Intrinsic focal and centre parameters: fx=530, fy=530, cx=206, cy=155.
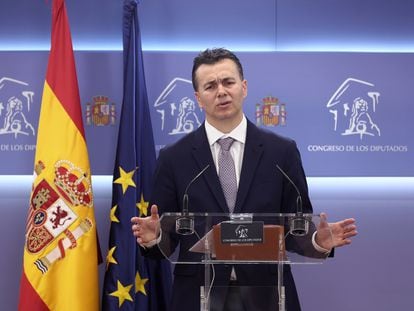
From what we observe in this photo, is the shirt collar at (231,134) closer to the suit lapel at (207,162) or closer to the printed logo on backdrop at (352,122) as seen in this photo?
the suit lapel at (207,162)

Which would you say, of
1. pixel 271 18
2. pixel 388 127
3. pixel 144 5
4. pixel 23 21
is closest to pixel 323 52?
pixel 271 18

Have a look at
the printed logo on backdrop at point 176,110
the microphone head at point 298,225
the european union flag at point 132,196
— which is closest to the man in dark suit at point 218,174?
the microphone head at point 298,225

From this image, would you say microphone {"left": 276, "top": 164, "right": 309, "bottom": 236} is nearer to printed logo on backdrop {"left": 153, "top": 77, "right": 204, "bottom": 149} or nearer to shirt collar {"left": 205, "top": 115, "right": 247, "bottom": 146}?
shirt collar {"left": 205, "top": 115, "right": 247, "bottom": 146}

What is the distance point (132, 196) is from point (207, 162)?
41.8 inches

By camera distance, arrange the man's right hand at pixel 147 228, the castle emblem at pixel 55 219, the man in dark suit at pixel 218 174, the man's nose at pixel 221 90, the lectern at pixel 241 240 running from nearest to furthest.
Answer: the lectern at pixel 241 240
the man's right hand at pixel 147 228
the man in dark suit at pixel 218 174
the man's nose at pixel 221 90
the castle emblem at pixel 55 219

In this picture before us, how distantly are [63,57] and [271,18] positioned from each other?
4.83ft

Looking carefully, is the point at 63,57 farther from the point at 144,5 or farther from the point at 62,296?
the point at 62,296

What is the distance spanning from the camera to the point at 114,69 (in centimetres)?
364

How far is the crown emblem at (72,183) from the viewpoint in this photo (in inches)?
125

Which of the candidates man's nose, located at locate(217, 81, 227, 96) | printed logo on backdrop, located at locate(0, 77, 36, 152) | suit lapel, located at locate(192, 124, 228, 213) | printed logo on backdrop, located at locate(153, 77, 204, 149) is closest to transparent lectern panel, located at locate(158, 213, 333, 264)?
suit lapel, located at locate(192, 124, 228, 213)

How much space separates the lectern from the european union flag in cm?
137

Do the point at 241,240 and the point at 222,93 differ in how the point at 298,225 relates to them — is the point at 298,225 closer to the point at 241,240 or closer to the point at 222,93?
the point at 241,240

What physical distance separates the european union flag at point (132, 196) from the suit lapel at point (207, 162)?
940 millimetres

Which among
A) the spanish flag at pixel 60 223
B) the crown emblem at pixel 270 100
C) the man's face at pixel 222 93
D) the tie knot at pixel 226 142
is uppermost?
the crown emblem at pixel 270 100
